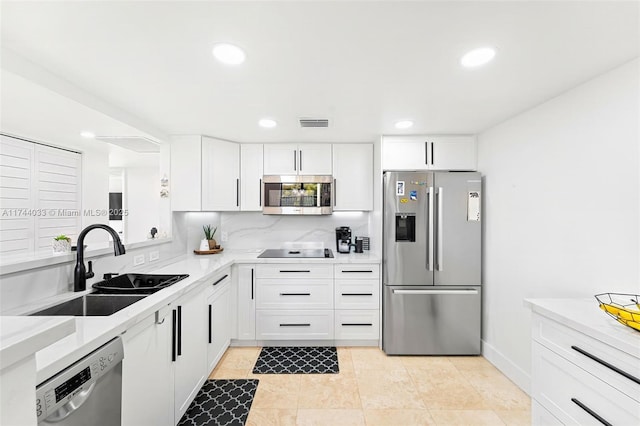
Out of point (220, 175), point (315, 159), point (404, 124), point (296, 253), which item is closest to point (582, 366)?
point (404, 124)

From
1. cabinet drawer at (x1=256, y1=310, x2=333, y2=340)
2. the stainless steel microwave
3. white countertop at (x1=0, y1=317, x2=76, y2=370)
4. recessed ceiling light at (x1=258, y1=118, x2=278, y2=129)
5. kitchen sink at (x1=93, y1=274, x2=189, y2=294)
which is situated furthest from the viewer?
the stainless steel microwave

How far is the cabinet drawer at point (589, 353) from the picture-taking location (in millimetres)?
1066

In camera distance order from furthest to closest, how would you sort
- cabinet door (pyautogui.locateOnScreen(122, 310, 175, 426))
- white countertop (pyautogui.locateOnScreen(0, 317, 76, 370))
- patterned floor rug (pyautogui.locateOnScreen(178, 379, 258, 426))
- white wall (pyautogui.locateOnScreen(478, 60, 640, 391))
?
patterned floor rug (pyautogui.locateOnScreen(178, 379, 258, 426))
white wall (pyautogui.locateOnScreen(478, 60, 640, 391))
cabinet door (pyautogui.locateOnScreen(122, 310, 175, 426))
white countertop (pyautogui.locateOnScreen(0, 317, 76, 370))

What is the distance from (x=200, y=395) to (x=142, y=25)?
8.06ft

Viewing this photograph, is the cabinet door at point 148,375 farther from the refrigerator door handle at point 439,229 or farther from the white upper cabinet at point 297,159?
the refrigerator door handle at point 439,229

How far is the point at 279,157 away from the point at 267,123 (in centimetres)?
71

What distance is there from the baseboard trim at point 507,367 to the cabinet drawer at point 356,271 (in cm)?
124

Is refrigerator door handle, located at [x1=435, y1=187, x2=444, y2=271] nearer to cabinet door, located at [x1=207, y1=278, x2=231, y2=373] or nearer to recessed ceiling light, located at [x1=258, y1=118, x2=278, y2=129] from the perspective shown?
recessed ceiling light, located at [x1=258, y1=118, x2=278, y2=129]

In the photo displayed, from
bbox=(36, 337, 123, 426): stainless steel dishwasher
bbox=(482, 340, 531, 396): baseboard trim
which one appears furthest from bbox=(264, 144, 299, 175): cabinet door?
bbox=(482, 340, 531, 396): baseboard trim

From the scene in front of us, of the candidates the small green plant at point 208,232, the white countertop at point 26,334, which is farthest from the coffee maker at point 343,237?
the white countertop at point 26,334

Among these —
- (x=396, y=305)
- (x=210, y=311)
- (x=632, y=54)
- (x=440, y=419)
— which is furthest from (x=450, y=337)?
(x=632, y=54)

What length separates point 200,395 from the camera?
7.00 ft

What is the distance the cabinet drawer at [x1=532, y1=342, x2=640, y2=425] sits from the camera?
3.61ft

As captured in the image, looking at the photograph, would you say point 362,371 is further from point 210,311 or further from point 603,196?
point 603,196
